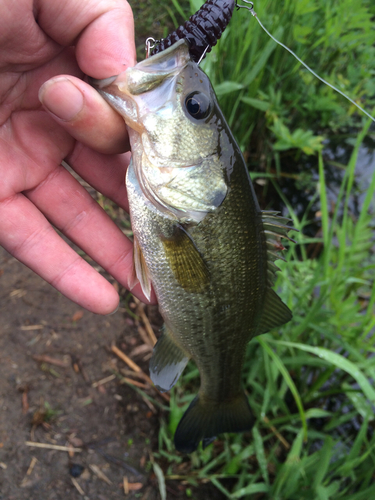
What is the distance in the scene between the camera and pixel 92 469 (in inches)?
83.2

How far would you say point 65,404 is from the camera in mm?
2246

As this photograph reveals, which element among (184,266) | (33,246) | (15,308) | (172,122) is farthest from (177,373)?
(15,308)

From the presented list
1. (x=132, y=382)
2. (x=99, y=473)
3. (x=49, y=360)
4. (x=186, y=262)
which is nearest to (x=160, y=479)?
(x=99, y=473)

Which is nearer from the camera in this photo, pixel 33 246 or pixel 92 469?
pixel 33 246

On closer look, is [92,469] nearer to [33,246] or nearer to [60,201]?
[33,246]

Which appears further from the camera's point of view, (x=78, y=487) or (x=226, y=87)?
(x=226, y=87)

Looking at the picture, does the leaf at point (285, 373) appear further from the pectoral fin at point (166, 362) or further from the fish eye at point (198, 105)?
the fish eye at point (198, 105)

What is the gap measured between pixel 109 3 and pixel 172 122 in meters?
0.58

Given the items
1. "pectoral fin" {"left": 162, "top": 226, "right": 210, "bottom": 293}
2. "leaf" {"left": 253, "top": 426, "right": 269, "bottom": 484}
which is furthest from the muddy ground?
"pectoral fin" {"left": 162, "top": 226, "right": 210, "bottom": 293}

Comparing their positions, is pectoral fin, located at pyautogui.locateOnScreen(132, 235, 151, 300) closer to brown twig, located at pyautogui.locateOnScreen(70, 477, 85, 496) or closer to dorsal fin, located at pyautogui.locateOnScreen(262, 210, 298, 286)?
dorsal fin, located at pyautogui.locateOnScreen(262, 210, 298, 286)

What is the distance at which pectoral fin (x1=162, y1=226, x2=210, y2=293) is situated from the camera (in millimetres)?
1521

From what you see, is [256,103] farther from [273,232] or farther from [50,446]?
[50,446]

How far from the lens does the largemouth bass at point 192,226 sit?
1.36 m

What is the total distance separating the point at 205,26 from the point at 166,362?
1430 mm
